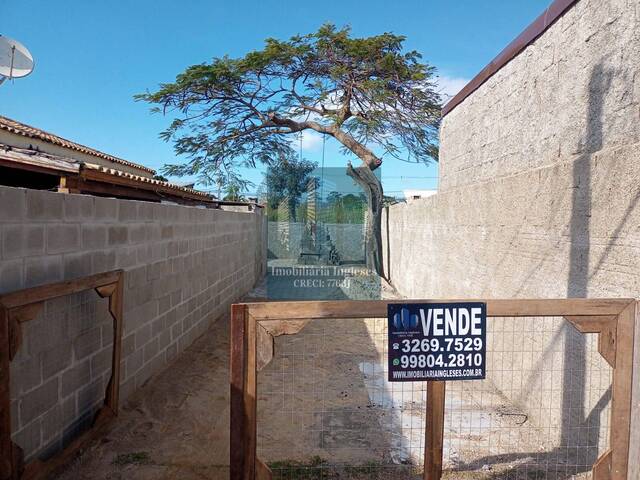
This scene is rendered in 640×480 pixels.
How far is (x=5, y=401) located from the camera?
7.02 ft

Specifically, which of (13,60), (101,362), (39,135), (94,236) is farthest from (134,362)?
(39,135)

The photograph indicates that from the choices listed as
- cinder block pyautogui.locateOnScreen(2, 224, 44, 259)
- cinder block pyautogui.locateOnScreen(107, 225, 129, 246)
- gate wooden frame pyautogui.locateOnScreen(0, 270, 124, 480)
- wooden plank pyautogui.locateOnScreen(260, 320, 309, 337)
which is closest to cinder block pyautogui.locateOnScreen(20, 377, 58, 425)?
gate wooden frame pyautogui.locateOnScreen(0, 270, 124, 480)

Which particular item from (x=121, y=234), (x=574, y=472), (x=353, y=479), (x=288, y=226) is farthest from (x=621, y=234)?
(x=288, y=226)

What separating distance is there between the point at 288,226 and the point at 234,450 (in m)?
16.5

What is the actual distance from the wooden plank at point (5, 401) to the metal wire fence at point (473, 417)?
4.69 ft

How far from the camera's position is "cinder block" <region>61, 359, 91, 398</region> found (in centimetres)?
289

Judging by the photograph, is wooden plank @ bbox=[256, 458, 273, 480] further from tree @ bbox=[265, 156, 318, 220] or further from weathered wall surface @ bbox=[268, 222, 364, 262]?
tree @ bbox=[265, 156, 318, 220]

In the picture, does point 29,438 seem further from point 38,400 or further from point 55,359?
point 55,359

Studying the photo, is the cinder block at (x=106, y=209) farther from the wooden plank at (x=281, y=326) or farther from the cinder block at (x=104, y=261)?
the wooden plank at (x=281, y=326)

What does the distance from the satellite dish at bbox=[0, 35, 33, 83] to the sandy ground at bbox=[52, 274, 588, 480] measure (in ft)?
13.6

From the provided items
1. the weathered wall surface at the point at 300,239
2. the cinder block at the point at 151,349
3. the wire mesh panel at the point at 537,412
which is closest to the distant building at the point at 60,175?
the cinder block at the point at 151,349

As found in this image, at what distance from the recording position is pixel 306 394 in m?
4.32

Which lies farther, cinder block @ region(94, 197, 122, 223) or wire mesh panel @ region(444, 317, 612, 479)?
cinder block @ region(94, 197, 122, 223)

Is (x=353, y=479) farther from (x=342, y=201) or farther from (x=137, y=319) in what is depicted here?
(x=342, y=201)
